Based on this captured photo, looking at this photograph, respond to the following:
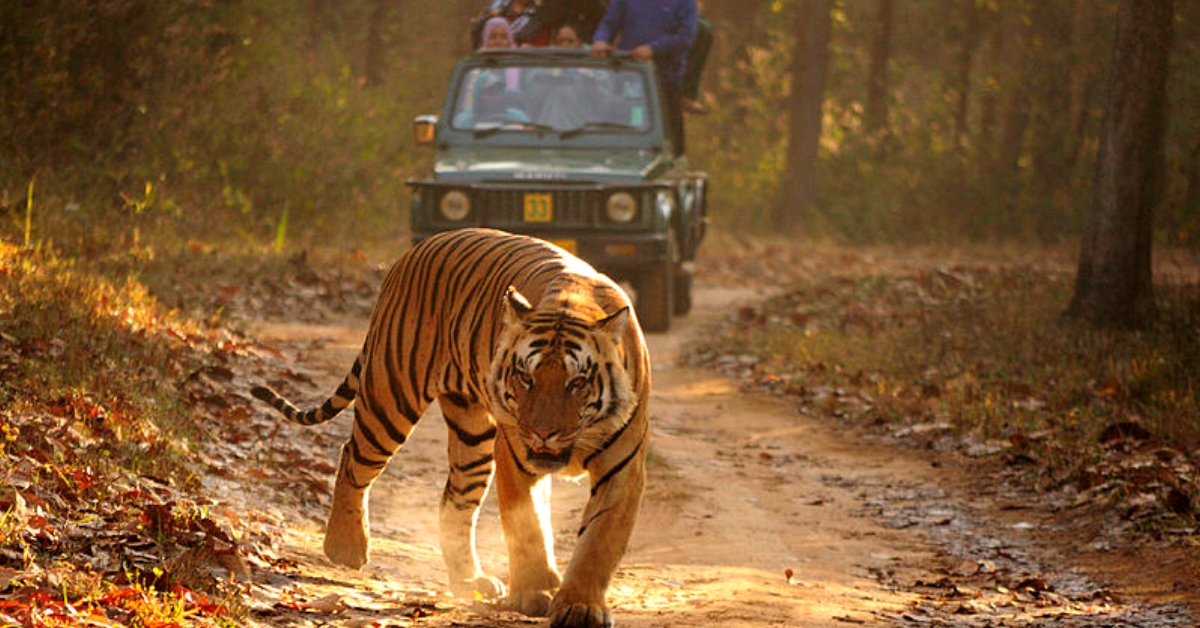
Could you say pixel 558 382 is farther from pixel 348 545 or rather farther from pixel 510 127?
pixel 510 127

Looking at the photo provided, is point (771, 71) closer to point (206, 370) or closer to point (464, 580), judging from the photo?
point (206, 370)

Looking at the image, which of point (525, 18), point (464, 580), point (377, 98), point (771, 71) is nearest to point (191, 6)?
point (525, 18)

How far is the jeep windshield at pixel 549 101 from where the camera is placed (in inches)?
516

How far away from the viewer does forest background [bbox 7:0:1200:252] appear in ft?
42.9

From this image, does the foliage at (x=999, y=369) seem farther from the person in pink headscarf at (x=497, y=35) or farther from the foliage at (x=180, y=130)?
the foliage at (x=180, y=130)

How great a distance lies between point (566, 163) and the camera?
12672mm

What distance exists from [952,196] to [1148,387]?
1516cm

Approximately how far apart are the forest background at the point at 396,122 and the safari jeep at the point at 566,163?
246 centimetres

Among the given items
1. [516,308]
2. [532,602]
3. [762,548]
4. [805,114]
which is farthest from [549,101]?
[805,114]

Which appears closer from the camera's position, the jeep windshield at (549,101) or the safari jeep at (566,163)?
the safari jeep at (566,163)

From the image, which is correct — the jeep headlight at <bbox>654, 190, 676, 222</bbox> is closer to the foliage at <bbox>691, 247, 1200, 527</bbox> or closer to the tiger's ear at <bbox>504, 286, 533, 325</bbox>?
the foliage at <bbox>691, 247, 1200, 527</bbox>

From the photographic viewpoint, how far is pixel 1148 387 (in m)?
9.55

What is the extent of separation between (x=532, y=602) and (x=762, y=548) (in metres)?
1.83

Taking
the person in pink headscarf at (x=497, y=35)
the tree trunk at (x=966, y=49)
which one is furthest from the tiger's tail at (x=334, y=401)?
the tree trunk at (x=966, y=49)
